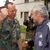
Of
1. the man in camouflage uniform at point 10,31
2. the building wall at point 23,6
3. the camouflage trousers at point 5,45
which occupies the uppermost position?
the building wall at point 23,6

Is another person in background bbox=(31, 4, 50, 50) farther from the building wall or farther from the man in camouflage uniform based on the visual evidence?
the building wall

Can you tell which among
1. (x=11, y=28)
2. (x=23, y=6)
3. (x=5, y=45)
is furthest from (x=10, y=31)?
(x=23, y=6)

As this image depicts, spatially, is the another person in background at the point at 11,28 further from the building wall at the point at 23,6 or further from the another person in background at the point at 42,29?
the another person in background at the point at 42,29

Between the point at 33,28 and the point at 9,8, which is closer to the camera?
the point at 9,8

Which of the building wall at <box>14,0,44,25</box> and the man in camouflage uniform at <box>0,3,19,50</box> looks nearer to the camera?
the man in camouflage uniform at <box>0,3,19,50</box>

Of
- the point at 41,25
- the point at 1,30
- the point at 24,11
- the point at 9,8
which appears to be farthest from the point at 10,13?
the point at 41,25

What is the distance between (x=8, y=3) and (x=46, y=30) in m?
0.84

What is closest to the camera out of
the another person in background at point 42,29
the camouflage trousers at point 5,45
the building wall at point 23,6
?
the another person in background at point 42,29

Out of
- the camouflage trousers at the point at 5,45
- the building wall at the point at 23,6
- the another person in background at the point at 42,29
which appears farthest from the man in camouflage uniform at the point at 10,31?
the another person in background at the point at 42,29

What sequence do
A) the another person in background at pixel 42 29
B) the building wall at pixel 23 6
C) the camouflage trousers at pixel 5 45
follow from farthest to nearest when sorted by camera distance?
the building wall at pixel 23 6 → the camouflage trousers at pixel 5 45 → the another person in background at pixel 42 29

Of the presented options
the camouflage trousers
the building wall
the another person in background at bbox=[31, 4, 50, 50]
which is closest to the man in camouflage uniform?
the camouflage trousers

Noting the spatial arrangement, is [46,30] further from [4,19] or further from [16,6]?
[16,6]

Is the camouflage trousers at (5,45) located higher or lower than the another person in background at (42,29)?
lower

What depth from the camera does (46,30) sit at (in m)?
2.16
